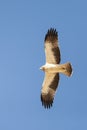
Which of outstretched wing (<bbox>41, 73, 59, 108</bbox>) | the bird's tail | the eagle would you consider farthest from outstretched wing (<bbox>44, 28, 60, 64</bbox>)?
outstretched wing (<bbox>41, 73, 59, 108</bbox>)

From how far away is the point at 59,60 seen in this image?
677 inches

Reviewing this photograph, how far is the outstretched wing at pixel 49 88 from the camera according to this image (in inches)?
704

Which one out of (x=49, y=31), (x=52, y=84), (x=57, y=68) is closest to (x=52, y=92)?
(x=52, y=84)

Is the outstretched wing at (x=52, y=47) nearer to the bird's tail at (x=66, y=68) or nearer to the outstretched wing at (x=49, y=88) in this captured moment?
the bird's tail at (x=66, y=68)

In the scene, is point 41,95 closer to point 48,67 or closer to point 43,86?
point 43,86

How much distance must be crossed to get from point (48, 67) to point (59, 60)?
2.12 ft

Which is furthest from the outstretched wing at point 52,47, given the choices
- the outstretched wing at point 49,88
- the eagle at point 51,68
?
the outstretched wing at point 49,88

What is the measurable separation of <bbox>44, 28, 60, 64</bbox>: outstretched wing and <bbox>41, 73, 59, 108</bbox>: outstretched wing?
2.35 feet

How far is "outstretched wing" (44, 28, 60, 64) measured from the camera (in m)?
17.2

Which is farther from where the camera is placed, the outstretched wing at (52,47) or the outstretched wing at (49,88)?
the outstretched wing at (49,88)

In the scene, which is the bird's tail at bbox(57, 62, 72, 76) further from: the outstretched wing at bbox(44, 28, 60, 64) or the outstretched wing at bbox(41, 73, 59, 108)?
the outstretched wing at bbox(41, 73, 59, 108)

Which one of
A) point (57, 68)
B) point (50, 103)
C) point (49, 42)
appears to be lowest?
point (50, 103)

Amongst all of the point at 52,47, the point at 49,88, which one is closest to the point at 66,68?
the point at 52,47

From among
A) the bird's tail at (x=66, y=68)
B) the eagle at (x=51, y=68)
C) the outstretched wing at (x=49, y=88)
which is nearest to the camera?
the bird's tail at (x=66, y=68)
